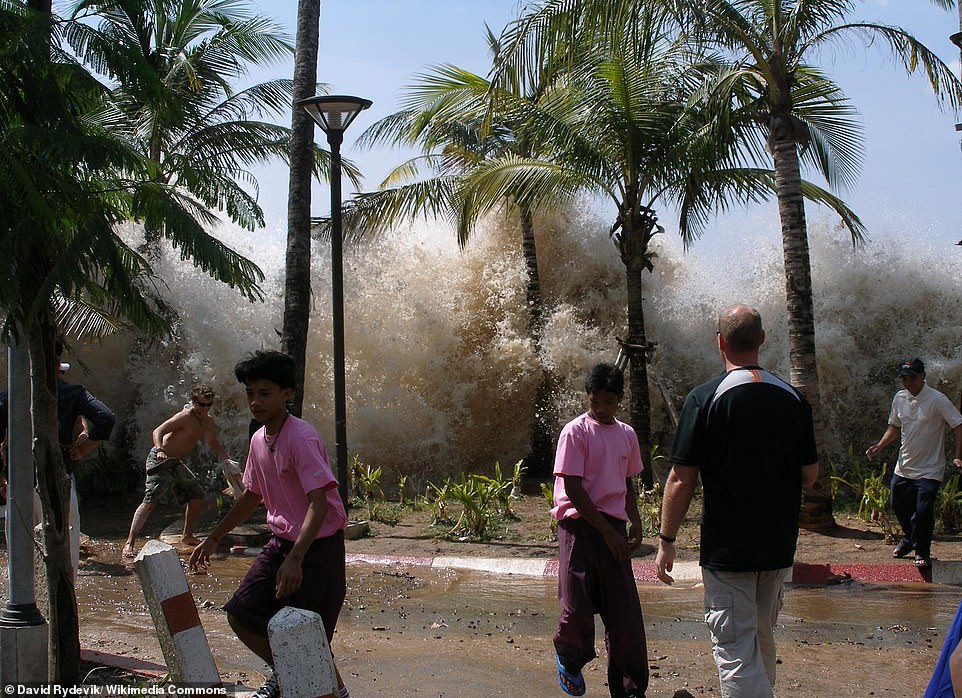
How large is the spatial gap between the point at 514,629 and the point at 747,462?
3.62 metres

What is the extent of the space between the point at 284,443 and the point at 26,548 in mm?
1370

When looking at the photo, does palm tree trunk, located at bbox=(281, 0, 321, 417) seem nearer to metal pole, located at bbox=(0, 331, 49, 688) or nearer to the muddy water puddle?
the muddy water puddle

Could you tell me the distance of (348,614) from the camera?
7.83 metres

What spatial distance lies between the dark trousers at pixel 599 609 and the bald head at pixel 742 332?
48.6 inches

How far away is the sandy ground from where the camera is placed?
572cm

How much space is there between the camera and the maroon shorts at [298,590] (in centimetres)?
444

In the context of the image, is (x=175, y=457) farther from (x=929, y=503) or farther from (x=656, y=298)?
(x=656, y=298)

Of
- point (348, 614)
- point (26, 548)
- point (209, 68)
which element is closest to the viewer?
point (26, 548)

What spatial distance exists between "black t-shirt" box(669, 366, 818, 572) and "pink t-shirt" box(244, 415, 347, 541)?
1493 mm

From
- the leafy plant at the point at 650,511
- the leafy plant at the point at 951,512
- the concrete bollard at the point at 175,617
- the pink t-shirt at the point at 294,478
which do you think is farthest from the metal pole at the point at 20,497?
the leafy plant at the point at 951,512

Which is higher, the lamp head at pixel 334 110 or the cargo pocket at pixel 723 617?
the lamp head at pixel 334 110

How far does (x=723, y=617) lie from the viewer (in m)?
4.14

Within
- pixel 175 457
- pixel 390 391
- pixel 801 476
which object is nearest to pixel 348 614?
pixel 175 457

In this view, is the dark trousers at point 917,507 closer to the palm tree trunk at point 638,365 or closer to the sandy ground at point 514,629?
the sandy ground at point 514,629
